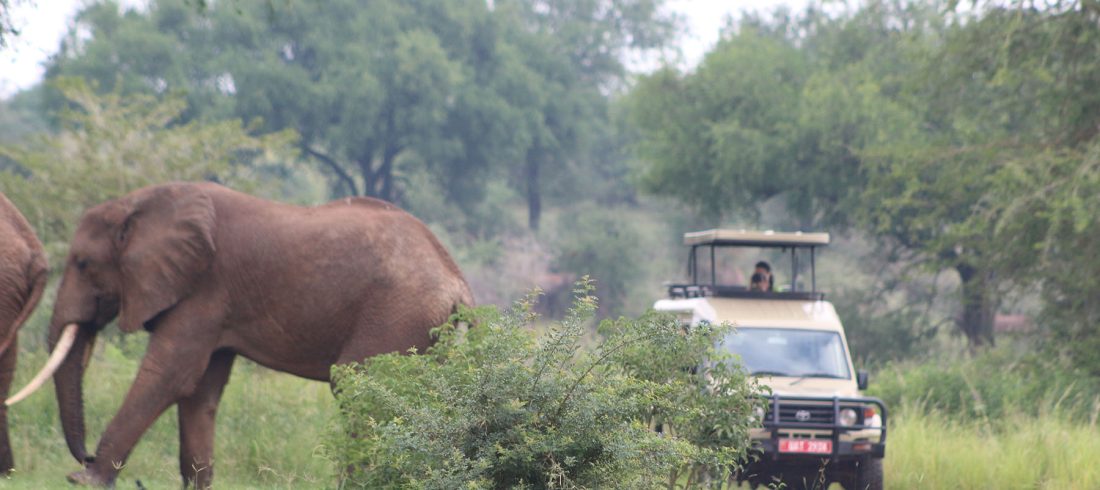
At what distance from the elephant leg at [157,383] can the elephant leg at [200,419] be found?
0.61m

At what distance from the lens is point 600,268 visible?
4672cm

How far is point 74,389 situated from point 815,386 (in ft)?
20.1

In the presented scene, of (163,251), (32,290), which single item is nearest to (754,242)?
(163,251)

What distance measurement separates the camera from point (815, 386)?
41.1 feet

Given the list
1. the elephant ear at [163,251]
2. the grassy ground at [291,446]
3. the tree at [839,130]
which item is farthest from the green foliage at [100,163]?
the tree at [839,130]

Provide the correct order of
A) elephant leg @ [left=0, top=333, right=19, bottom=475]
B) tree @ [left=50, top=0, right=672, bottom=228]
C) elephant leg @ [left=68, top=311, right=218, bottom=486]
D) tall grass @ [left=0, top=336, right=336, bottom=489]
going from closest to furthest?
elephant leg @ [left=68, top=311, right=218, bottom=486] → elephant leg @ [left=0, top=333, right=19, bottom=475] → tall grass @ [left=0, top=336, right=336, bottom=489] → tree @ [left=50, top=0, right=672, bottom=228]

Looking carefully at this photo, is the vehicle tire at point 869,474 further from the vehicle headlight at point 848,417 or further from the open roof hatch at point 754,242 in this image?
the open roof hatch at point 754,242

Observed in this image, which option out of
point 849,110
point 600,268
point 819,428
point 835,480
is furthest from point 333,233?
point 600,268

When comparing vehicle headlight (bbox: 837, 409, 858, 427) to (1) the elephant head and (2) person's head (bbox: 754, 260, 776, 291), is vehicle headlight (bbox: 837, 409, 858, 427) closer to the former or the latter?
(2) person's head (bbox: 754, 260, 776, 291)

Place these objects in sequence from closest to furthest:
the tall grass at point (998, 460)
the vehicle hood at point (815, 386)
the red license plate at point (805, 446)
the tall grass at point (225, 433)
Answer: the tall grass at point (225, 433), the red license plate at point (805, 446), the tall grass at point (998, 460), the vehicle hood at point (815, 386)

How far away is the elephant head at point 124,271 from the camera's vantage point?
9414 millimetres

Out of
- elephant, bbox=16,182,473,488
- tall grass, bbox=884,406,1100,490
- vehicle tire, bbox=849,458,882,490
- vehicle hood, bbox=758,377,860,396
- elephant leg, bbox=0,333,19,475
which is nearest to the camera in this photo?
elephant, bbox=16,182,473,488

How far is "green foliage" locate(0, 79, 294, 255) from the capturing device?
60.7ft

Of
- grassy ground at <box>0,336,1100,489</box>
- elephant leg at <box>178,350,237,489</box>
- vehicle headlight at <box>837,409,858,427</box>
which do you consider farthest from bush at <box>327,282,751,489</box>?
vehicle headlight at <box>837,409,858,427</box>
